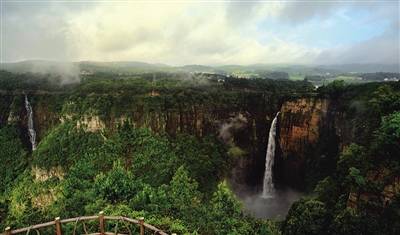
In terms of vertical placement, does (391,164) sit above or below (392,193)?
above

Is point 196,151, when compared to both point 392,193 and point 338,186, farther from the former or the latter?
point 392,193

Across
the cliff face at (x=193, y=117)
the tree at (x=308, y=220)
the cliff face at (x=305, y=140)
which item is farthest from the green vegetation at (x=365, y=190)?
the cliff face at (x=193, y=117)

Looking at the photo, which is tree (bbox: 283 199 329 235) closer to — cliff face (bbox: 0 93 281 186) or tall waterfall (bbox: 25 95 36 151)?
cliff face (bbox: 0 93 281 186)

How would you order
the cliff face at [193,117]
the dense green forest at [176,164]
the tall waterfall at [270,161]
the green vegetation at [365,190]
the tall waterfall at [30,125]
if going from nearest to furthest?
the green vegetation at [365,190], the dense green forest at [176,164], the cliff face at [193,117], the tall waterfall at [270,161], the tall waterfall at [30,125]

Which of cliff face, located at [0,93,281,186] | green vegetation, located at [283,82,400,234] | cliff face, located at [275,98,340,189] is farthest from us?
cliff face, located at [0,93,281,186]

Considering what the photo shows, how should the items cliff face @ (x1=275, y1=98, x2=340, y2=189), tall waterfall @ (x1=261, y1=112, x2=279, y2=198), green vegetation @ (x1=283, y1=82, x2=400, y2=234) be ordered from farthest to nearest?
tall waterfall @ (x1=261, y1=112, x2=279, y2=198) → cliff face @ (x1=275, y1=98, x2=340, y2=189) → green vegetation @ (x1=283, y1=82, x2=400, y2=234)

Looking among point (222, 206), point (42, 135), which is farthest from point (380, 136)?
point (42, 135)

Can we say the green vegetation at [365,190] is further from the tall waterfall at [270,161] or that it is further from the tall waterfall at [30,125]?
the tall waterfall at [30,125]

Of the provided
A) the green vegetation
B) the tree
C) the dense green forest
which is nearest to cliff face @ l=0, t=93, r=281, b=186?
the dense green forest
